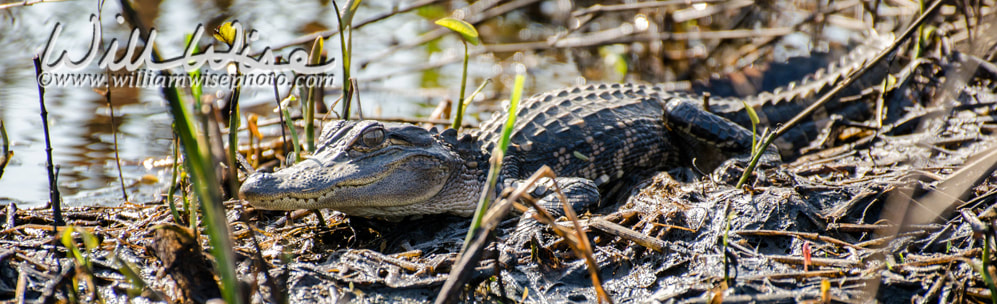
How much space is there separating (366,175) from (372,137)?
21 cm

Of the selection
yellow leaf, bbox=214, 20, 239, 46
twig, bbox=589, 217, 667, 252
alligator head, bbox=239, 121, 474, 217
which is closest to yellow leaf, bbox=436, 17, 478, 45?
alligator head, bbox=239, 121, 474, 217

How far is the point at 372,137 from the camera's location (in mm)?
3346

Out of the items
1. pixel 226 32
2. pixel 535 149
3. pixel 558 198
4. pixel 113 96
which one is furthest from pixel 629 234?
pixel 113 96

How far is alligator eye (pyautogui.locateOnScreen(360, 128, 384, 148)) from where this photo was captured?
10.9 feet

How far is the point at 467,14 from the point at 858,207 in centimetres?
602

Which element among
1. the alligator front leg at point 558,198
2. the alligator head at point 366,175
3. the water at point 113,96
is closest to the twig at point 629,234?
the alligator front leg at point 558,198

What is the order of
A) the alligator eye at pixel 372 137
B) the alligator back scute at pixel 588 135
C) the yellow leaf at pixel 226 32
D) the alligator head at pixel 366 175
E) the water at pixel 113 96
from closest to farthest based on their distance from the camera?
the alligator head at pixel 366 175 → the yellow leaf at pixel 226 32 → the alligator eye at pixel 372 137 → the alligator back scute at pixel 588 135 → the water at pixel 113 96

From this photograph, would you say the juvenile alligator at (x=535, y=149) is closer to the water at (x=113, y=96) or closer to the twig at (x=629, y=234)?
the twig at (x=629, y=234)

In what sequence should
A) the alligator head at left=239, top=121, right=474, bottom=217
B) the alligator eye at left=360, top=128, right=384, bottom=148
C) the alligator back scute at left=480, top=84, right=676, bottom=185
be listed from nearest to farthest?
the alligator head at left=239, top=121, right=474, bottom=217 → the alligator eye at left=360, top=128, right=384, bottom=148 → the alligator back scute at left=480, top=84, right=676, bottom=185

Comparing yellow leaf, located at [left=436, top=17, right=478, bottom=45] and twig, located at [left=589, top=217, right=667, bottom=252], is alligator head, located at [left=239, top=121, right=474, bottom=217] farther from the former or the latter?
twig, located at [left=589, top=217, right=667, bottom=252]

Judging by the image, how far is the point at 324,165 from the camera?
320cm

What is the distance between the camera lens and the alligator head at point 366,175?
2994 mm

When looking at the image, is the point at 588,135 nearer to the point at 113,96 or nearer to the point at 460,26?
the point at 460,26

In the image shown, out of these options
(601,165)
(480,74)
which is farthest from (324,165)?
(480,74)
